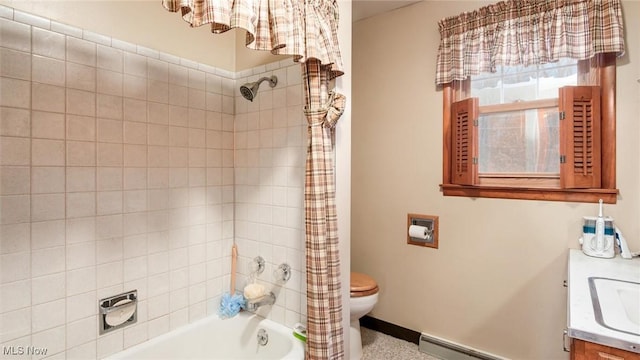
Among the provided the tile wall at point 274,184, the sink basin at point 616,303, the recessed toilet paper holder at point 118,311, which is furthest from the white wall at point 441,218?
the recessed toilet paper holder at point 118,311

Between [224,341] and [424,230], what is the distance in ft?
4.88

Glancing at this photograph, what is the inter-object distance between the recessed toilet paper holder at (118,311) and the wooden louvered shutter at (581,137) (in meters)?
2.39

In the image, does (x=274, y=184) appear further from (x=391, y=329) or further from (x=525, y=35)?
(x=525, y=35)

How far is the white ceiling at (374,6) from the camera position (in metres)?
2.37

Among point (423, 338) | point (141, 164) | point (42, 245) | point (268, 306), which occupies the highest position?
point (141, 164)

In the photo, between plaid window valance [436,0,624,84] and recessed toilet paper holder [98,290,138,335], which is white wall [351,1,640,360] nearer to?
plaid window valance [436,0,624,84]

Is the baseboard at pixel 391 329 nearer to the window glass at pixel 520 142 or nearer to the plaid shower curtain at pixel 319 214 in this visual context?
the plaid shower curtain at pixel 319 214

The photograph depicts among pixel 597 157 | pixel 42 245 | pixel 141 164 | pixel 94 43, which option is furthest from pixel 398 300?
pixel 94 43

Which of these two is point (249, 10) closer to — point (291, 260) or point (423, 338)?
point (291, 260)

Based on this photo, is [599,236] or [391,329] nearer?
[599,236]

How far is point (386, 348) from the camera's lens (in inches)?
91.0

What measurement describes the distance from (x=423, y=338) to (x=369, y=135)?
1.60 metres

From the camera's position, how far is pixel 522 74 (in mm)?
2004

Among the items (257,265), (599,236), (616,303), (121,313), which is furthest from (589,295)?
(121,313)
